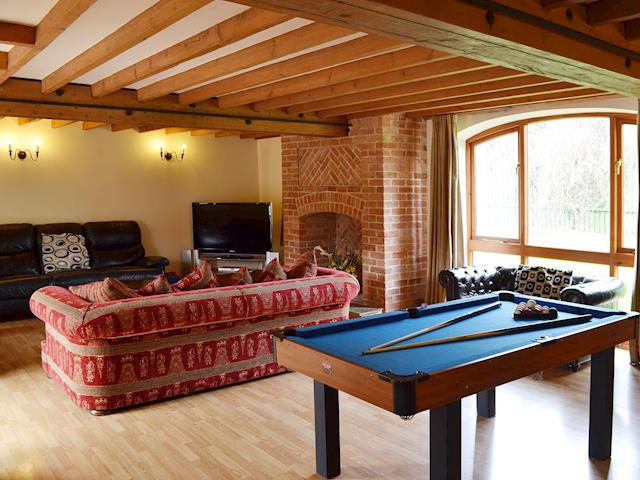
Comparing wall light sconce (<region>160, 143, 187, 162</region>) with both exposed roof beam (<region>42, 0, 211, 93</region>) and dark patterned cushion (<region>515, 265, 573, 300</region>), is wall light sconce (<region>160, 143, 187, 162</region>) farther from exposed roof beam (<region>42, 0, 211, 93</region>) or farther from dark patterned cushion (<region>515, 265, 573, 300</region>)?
dark patterned cushion (<region>515, 265, 573, 300</region>)

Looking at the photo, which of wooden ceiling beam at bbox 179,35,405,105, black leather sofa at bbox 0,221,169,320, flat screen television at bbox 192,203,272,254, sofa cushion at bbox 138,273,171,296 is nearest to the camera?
wooden ceiling beam at bbox 179,35,405,105

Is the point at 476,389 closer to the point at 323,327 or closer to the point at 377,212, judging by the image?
the point at 323,327

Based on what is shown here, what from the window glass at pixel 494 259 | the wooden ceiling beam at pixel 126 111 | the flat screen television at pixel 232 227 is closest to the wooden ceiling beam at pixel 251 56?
the wooden ceiling beam at pixel 126 111

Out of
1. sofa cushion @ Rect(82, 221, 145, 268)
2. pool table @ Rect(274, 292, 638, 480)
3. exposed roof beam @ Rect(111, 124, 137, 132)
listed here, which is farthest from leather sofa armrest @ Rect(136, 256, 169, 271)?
pool table @ Rect(274, 292, 638, 480)

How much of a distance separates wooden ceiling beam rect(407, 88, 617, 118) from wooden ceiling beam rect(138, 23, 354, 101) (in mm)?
2866

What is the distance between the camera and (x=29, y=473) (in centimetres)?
373

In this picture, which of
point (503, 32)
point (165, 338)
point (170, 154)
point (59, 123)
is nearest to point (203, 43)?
point (503, 32)

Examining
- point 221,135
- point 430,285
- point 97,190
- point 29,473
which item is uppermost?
point 221,135

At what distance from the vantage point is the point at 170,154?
9.62m

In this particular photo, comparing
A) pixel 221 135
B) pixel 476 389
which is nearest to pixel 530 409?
pixel 476 389

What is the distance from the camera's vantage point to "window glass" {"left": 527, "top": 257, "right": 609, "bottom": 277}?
6.44 m

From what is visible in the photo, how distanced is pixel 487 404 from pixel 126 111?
4.10m

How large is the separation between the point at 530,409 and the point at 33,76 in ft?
15.8

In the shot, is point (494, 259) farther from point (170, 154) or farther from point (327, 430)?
point (170, 154)
